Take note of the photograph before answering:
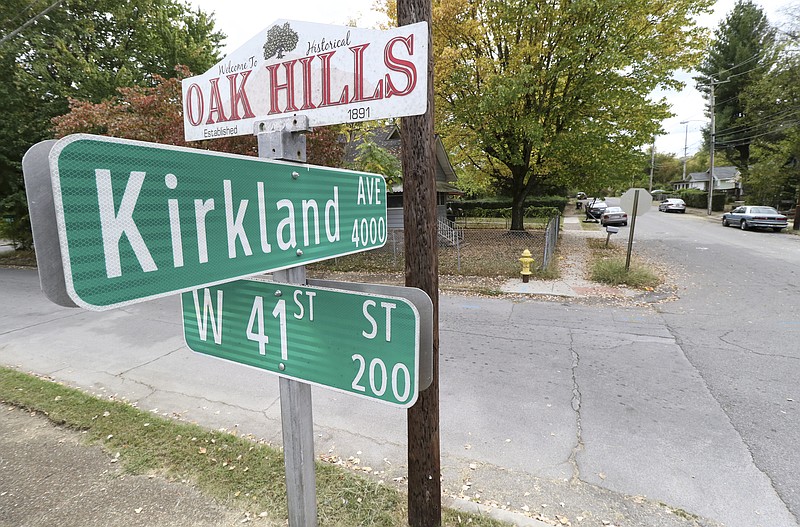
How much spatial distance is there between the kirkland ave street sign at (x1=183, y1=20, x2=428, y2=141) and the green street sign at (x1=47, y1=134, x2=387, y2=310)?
31cm

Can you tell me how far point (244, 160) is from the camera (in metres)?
1.12

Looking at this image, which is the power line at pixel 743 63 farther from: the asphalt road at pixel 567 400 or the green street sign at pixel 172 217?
the green street sign at pixel 172 217

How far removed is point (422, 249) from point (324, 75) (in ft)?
3.22

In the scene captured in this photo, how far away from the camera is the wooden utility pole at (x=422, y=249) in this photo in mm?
1993

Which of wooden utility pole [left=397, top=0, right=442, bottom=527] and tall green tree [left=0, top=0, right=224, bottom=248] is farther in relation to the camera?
tall green tree [left=0, top=0, right=224, bottom=248]

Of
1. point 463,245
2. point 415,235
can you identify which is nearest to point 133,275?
point 415,235

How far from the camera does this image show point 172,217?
0.91 metres

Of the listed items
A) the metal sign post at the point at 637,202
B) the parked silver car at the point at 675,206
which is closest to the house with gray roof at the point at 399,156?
the metal sign post at the point at 637,202

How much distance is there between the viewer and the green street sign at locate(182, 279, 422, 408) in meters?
1.23

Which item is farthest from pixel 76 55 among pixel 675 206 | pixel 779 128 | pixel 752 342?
pixel 675 206

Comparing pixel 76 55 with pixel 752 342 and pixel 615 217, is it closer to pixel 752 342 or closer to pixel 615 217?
pixel 752 342

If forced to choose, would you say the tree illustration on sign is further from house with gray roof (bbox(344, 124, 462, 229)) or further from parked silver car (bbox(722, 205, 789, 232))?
parked silver car (bbox(722, 205, 789, 232))

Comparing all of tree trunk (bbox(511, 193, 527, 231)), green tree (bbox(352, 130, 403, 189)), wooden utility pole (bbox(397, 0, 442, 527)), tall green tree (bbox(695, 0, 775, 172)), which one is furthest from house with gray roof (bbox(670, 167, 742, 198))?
wooden utility pole (bbox(397, 0, 442, 527))

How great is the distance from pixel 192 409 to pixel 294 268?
3476mm
